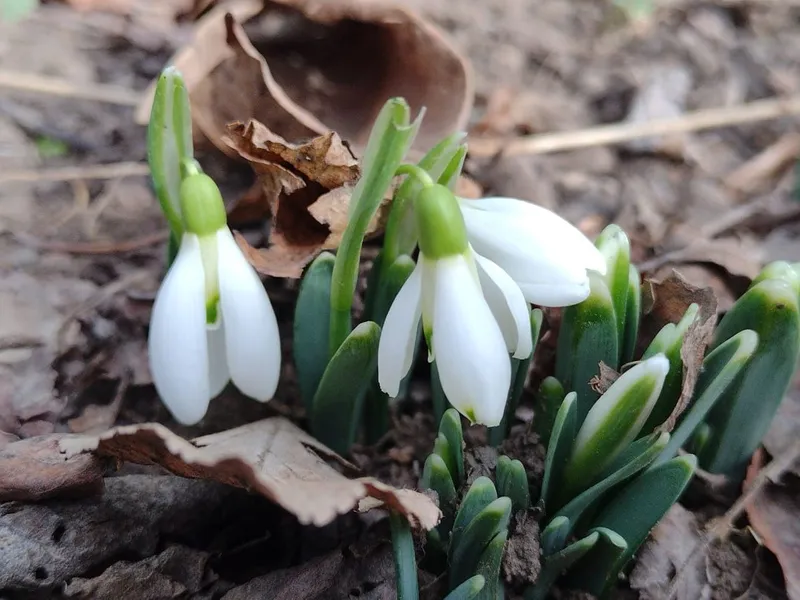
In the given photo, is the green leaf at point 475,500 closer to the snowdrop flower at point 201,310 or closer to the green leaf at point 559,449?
the green leaf at point 559,449

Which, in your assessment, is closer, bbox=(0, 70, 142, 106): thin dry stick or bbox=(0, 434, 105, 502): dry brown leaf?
bbox=(0, 434, 105, 502): dry brown leaf

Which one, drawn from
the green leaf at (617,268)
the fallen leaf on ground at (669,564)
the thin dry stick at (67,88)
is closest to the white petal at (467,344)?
the green leaf at (617,268)

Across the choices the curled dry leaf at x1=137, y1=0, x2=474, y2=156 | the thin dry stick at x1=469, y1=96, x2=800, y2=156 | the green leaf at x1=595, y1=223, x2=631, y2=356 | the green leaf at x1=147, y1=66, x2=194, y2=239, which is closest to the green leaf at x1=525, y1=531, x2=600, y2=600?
the green leaf at x1=595, y1=223, x2=631, y2=356

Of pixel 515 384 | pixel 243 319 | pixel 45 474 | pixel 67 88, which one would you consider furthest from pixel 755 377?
pixel 67 88

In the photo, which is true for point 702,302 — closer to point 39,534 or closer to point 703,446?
point 703,446

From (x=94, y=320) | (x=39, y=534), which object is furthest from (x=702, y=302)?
(x=94, y=320)

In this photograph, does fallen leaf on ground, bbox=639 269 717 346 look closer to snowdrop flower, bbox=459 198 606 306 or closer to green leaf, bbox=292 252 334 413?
snowdrop flower, bbox=459 198 606 306

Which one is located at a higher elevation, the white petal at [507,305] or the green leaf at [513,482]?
the white petal at [507,305]
